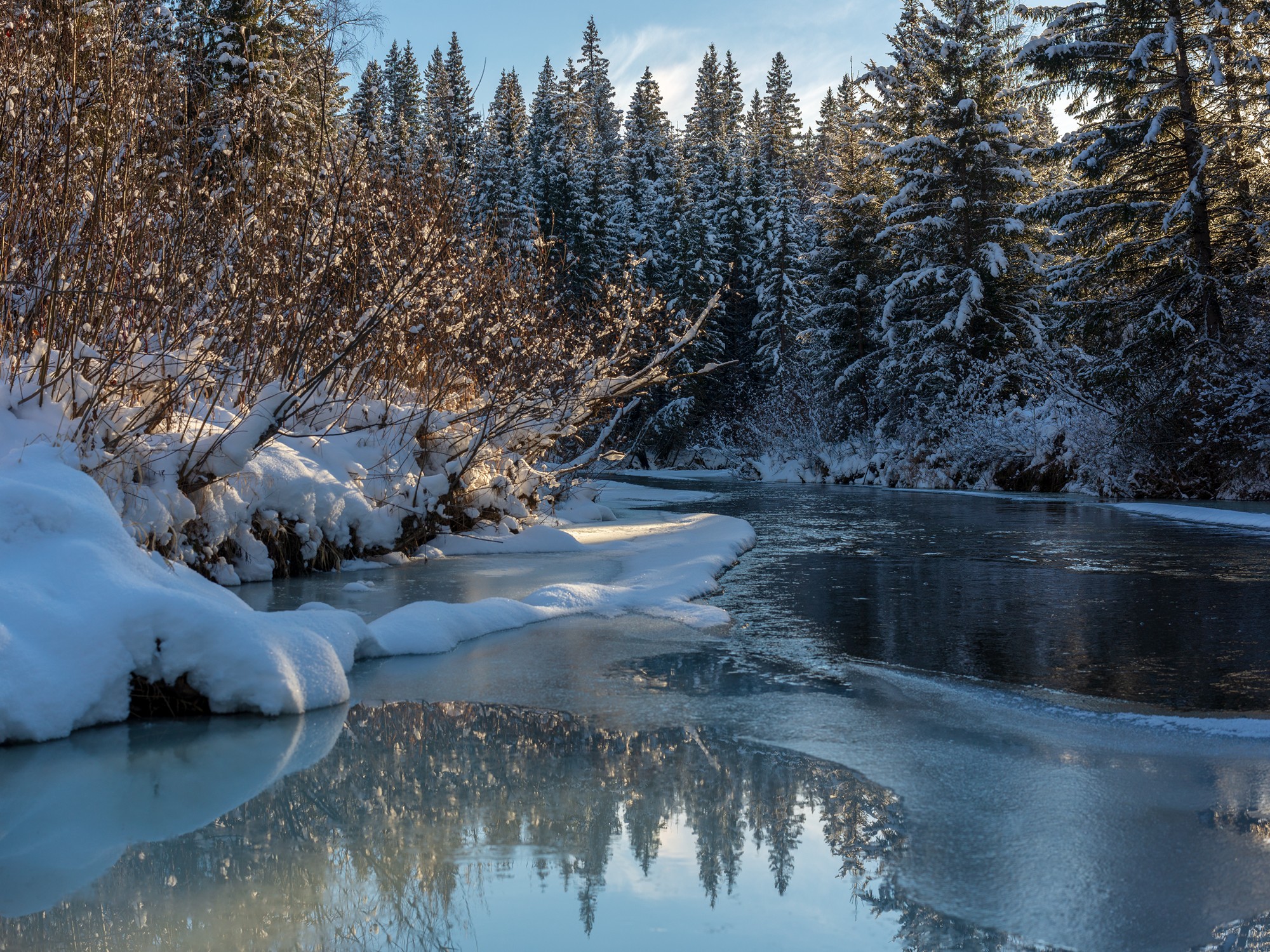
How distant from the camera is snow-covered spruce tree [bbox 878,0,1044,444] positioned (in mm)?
24859

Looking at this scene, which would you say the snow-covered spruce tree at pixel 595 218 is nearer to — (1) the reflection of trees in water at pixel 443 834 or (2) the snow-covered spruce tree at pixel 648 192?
(2) the snow-covered spruce tree at pixel 648 192

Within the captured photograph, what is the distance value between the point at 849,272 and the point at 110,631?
92.2ft

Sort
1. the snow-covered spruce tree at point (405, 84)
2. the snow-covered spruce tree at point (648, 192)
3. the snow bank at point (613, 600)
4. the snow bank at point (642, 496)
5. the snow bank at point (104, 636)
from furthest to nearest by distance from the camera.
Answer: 1. the snow-covered spruce tree at point (405, 84)
2. the snow-covered spruce tree at point (648, 192)
3. the snow bank at point (642, 496)
4. the snow bank at point (613, 600)
5. the snow bank at point (104, 636)

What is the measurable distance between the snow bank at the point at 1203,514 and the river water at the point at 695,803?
7905 mm

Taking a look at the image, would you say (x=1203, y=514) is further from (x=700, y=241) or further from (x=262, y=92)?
(x=700, y=241)

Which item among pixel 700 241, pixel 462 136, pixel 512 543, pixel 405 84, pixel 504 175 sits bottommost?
pixel 512 543

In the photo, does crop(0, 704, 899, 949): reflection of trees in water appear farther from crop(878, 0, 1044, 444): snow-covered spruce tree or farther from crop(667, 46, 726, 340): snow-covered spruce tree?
crop(667, 46, 726, 340): snow-covered spruce tree

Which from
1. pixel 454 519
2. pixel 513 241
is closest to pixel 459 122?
pixel 454 519

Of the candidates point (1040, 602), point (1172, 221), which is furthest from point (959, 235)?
point (1040, 602)

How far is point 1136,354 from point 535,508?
1253cm

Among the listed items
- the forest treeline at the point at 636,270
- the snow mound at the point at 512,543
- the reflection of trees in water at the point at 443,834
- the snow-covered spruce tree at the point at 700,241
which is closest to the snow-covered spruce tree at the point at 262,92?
the forest treeline at the point at 636,270

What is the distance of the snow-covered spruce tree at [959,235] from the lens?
81.6ft

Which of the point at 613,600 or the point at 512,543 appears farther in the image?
the point at 512,543

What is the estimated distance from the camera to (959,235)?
25641 millimetres
